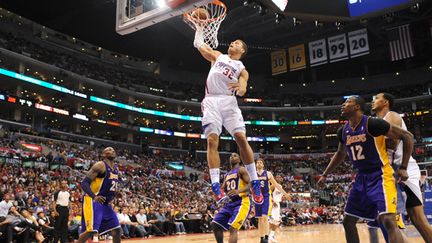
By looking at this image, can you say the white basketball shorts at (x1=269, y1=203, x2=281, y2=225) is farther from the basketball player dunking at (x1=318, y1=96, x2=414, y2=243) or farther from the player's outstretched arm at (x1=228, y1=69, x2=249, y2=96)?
the player's outstretched arm at (x1=228, y1=69, x2=249, y2=96)

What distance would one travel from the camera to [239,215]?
607 cm

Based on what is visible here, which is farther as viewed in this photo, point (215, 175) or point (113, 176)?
point (113, 176)

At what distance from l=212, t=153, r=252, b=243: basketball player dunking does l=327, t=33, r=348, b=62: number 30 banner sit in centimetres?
2437

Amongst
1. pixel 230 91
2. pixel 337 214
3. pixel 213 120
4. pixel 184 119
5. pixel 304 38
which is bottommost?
pixel 337 214

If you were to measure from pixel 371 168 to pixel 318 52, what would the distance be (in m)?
27.6

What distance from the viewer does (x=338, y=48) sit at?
29.2 m

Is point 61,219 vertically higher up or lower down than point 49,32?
lower down

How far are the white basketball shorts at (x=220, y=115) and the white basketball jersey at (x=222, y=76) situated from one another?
92 mm

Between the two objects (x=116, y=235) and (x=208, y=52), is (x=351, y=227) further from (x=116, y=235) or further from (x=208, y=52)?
(x=116, y=235)

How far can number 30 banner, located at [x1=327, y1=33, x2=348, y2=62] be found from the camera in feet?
94.3

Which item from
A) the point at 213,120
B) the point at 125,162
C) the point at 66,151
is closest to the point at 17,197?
the point at 213,120

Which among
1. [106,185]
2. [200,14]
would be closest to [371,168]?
[200,14]

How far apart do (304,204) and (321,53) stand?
12343 millimetres

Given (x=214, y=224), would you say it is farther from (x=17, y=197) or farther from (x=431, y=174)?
(x=431, y=174)
